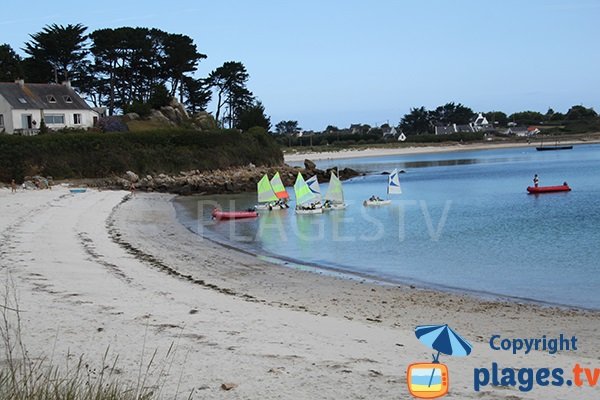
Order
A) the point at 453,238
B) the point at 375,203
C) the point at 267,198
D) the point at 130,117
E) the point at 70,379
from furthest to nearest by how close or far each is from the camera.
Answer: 1. the point at 130,117
2. the point at 375,203
3. the point at 267,198
4. the point at 453,238
5. the point at 70,379

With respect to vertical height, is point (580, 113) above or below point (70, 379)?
above

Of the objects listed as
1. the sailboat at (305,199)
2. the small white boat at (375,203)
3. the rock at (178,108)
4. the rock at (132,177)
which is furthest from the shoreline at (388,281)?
the rock at (178,108)

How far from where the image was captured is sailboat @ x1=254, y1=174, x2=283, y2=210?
116ft

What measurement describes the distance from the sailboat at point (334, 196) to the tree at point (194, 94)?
4460 centimetres

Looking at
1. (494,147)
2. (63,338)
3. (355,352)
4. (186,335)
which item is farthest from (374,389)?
(494,147)

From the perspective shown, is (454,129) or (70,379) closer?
(70,379)

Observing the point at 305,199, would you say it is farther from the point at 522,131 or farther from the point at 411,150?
the point at 522,131

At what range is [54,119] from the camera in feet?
175

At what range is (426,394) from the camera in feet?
18.8

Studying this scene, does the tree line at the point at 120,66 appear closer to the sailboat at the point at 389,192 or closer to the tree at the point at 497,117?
the sailboat at the point at 389,192

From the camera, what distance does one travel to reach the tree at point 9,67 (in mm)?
58844

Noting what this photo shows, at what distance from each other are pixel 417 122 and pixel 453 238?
15106 centimetres

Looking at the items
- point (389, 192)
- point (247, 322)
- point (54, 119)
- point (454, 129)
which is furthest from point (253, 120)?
point (454, 129)

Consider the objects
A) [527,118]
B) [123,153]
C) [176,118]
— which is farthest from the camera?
[527,118]
